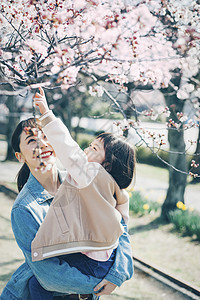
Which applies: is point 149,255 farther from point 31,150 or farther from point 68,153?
point 68,153

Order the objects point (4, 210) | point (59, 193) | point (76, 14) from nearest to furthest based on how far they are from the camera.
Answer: point (59, 193) → point (76, 14) → point (4, 210)

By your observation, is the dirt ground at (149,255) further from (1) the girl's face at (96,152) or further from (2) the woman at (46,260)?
(1) the girl's face at (96,152)

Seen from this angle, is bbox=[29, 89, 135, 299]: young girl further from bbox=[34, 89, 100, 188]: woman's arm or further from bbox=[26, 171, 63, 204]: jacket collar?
bbox=[26, 171, 63, 204]: jacket collar

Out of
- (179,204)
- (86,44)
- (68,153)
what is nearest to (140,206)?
(179,204)

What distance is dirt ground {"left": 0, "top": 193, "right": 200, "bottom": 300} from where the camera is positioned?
3111 mm

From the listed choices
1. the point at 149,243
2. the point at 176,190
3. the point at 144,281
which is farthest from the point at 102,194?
the point at 176,190

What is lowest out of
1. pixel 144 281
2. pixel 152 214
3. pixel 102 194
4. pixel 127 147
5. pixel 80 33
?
pixel 152 214

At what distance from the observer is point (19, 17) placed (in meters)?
2.47

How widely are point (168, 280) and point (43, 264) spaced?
213cm

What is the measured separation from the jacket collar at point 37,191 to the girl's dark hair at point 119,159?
44cm

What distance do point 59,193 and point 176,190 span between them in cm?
410

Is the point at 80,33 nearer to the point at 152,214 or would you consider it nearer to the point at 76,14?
the point at 76,14

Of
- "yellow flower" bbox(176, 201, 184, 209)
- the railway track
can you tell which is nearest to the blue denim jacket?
the railway track

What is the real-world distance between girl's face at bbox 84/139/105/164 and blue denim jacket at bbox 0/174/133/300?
39cm
